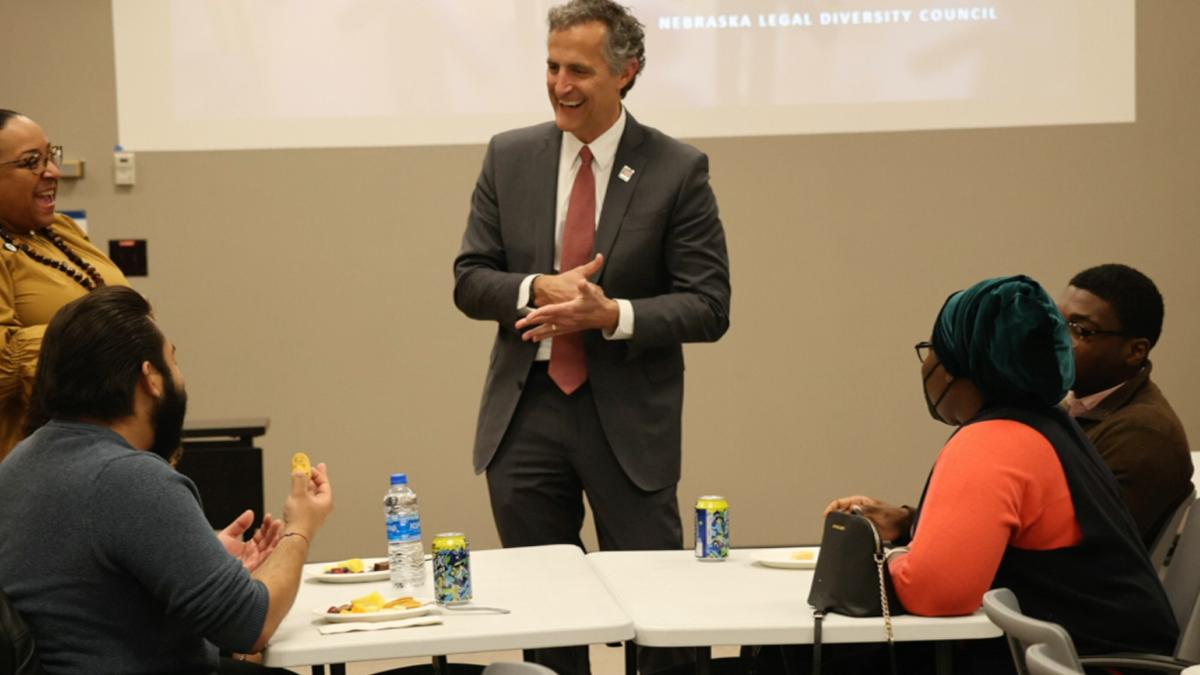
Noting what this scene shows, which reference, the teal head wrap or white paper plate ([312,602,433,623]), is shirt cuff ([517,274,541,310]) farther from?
the teal head wrap

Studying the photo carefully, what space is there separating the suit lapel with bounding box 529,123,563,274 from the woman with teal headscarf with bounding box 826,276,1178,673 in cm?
117

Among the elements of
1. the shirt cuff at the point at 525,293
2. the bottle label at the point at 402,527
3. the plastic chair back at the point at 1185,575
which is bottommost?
the plastic chair back at the point at 1185,575

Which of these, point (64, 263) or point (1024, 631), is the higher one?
point (64, 263)

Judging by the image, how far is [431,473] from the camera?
500cm

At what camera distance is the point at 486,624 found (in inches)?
73.2

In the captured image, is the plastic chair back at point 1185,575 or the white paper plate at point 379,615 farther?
the plastic chair back at point 1185,575

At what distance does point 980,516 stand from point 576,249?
4.24 ft

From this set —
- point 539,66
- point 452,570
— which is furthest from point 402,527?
point 539,66

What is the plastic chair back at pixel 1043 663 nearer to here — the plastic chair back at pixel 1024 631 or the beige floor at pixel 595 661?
the plastic chair back at pixel 1024 631

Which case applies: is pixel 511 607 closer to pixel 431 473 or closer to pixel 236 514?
pixel 236 514

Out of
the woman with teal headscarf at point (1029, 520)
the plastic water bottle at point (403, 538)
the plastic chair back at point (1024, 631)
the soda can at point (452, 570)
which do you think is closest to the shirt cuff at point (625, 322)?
the plastic water bottle at point (403, 538)

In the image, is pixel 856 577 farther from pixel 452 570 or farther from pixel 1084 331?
pixel 1084 331

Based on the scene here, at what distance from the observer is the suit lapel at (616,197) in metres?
2.81

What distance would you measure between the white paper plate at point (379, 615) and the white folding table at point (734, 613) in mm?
343
